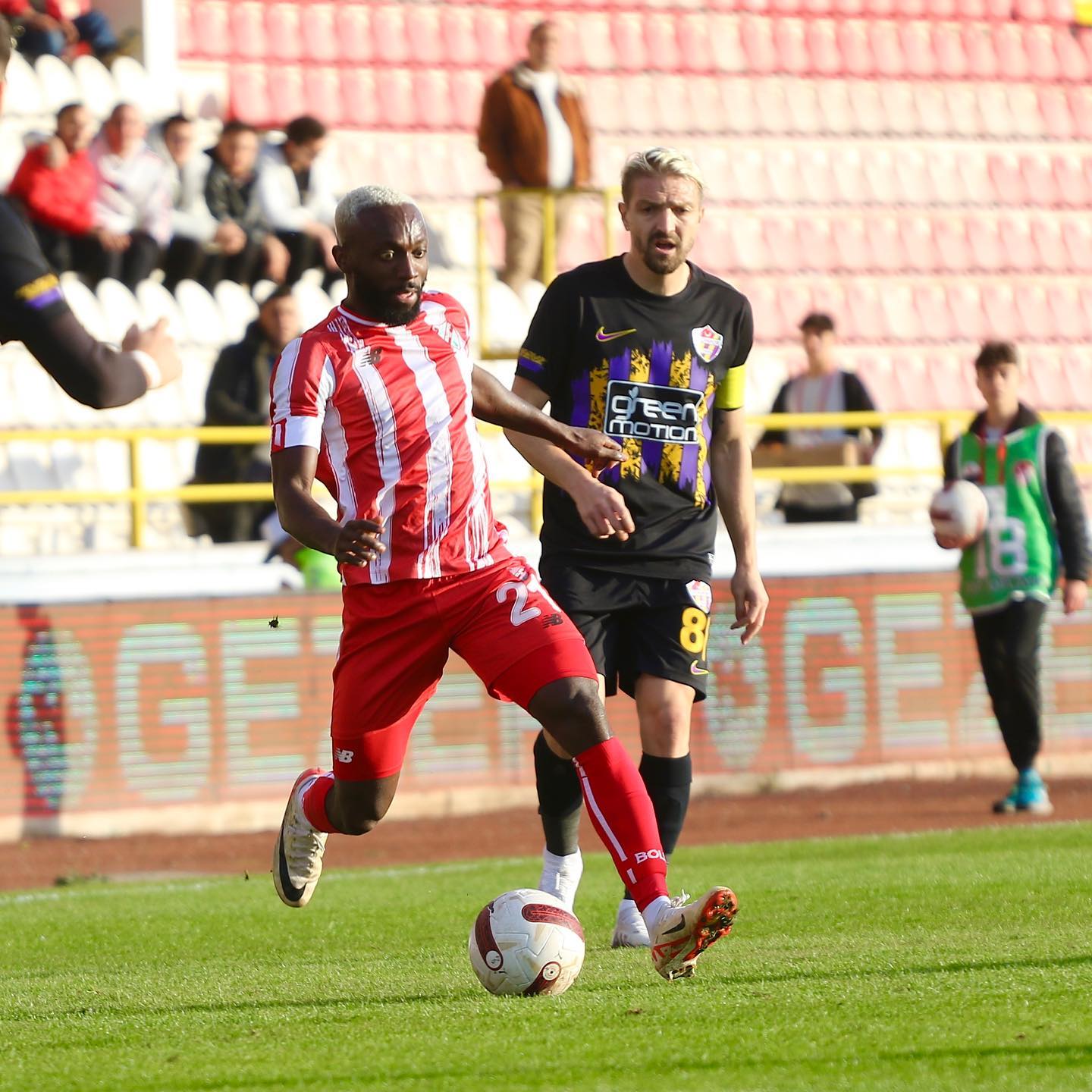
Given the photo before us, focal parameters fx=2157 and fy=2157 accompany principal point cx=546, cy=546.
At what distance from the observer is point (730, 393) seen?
6.85 m

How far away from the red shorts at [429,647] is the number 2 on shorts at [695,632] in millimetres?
959

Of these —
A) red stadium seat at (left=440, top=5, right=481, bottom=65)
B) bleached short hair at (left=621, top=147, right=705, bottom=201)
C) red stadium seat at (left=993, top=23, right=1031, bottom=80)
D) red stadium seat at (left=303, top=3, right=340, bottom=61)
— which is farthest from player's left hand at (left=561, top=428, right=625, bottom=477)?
red stadium seat at (left=993, top=23, right=1031, bottom=80)

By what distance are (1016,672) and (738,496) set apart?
4.81m

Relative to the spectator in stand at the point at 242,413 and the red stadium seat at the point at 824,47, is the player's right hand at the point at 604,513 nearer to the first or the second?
the spectator in stand at the point at 242,413

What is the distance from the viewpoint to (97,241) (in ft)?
49.0

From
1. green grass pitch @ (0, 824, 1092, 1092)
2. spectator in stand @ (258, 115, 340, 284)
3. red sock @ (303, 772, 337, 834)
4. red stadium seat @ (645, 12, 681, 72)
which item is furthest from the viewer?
red stadium seat @ (645, 12, 681, 72)

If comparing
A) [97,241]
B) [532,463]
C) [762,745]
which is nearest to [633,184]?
[532,463]

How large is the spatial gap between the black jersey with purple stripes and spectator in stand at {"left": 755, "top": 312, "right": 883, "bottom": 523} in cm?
764

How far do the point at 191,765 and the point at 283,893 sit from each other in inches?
211

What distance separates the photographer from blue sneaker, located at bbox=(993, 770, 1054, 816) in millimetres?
11367

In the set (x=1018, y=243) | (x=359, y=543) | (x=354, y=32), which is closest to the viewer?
(x=359, y=543)

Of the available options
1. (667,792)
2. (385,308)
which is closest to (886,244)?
(667,792)

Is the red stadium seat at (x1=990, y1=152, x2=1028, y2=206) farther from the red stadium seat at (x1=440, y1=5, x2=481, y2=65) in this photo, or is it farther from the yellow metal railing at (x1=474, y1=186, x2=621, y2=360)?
the yellow metal railing at (x1=474, y1=186, x2=621, y2=360)

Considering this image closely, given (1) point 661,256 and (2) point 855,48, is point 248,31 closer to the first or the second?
(2) point 855,48
